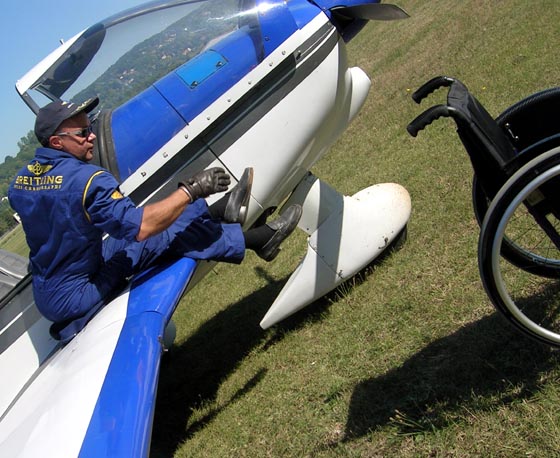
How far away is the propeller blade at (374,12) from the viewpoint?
3883 millimetres

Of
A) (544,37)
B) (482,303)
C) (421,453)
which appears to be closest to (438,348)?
(482,303)

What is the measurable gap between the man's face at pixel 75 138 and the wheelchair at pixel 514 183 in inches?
81.9

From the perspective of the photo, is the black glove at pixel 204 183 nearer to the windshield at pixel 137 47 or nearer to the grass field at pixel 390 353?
the windshield at pixel 137 47

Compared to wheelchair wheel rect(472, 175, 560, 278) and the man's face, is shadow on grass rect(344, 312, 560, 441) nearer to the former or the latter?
wheelchair wheel rect(472, 175, 560, 278)

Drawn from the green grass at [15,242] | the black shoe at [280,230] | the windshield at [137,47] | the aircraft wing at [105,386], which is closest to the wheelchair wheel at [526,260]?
the black shoe at [280,230]

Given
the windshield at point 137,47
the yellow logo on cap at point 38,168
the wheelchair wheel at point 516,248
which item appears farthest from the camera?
the windshield at point 137,47

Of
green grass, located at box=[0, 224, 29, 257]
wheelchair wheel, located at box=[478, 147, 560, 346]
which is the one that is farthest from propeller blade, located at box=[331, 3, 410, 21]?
green grass, located at box=[0, 224, 29, 257]

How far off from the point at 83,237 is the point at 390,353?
6.73 ft

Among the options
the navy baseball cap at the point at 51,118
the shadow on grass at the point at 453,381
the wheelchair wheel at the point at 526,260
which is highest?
the navy baseball cap at the point at 51,118

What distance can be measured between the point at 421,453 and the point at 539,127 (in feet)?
5.77

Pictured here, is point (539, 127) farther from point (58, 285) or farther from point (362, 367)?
point (58, 285)

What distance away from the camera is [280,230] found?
4.12 m

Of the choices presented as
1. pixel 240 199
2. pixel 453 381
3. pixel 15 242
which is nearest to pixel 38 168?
pixel 240 199

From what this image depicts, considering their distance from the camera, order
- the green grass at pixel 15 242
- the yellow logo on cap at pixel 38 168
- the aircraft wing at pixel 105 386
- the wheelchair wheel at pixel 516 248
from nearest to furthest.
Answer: the wheelchair wheel at pixel 516 248, the aircraft wing at pixel 105 386, the yellow logo on cap at pixel 38 168, the green grass at pixel 15 242
